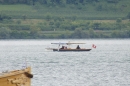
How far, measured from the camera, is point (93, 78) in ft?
238

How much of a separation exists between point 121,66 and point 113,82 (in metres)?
22.8

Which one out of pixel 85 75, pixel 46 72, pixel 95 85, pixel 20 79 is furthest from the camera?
pixel 46 72

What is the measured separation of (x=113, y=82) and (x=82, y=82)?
2829 millimetres

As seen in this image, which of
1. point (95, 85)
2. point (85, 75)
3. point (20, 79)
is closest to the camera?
point (20, 79)

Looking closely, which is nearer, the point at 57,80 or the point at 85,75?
the point at 57,80

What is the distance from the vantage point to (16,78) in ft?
170

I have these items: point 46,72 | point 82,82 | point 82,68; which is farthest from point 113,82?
point 82,68

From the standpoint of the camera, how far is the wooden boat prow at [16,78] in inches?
2001

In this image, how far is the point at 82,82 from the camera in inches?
2687

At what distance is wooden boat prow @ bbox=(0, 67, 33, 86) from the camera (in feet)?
167

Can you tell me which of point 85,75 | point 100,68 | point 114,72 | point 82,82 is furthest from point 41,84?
point 100,68

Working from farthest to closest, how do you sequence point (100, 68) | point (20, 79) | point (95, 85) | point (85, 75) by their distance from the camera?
point (100, 68)
point (85, 75)
point (95, 85)
point (20, 79)

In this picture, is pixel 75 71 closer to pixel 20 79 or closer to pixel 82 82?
pixel 82 82

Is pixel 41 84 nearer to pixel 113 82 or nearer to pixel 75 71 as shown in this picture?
pixel 113 82
